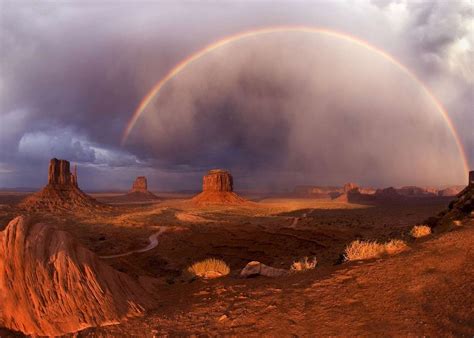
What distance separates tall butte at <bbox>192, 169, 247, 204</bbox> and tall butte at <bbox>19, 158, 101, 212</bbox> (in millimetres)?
41440

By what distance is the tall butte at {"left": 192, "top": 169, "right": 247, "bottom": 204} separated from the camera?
115162 millimetres

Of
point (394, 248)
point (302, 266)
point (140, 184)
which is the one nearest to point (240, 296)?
point (302, 266)

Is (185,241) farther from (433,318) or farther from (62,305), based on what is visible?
(433,318)

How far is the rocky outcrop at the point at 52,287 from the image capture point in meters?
6.45

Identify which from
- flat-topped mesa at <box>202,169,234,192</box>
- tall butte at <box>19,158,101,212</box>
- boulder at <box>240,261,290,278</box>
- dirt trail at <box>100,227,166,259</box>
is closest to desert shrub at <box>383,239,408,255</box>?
boulder at <box>240,261,290,278</box>

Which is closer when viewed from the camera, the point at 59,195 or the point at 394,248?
the point at 394,248

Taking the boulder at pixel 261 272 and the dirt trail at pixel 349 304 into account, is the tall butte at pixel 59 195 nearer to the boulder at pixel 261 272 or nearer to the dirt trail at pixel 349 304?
the boulder at pixel 261 272

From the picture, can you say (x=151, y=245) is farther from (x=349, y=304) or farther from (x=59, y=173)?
(x=59, y=173)

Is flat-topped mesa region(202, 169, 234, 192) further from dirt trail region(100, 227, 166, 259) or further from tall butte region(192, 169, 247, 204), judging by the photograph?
dirt trail region(100, 227, 166, 259)

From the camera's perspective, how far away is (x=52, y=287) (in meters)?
6.82

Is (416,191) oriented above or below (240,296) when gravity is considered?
below

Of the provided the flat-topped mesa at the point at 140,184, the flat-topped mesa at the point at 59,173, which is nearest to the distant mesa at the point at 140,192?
the flat-topped mesa at the point at 140,184

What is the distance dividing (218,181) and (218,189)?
10.3 feet

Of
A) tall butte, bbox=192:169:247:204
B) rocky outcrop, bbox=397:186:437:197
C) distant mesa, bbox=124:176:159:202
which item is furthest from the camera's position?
distant mesa, bbox=124:176:159:202
